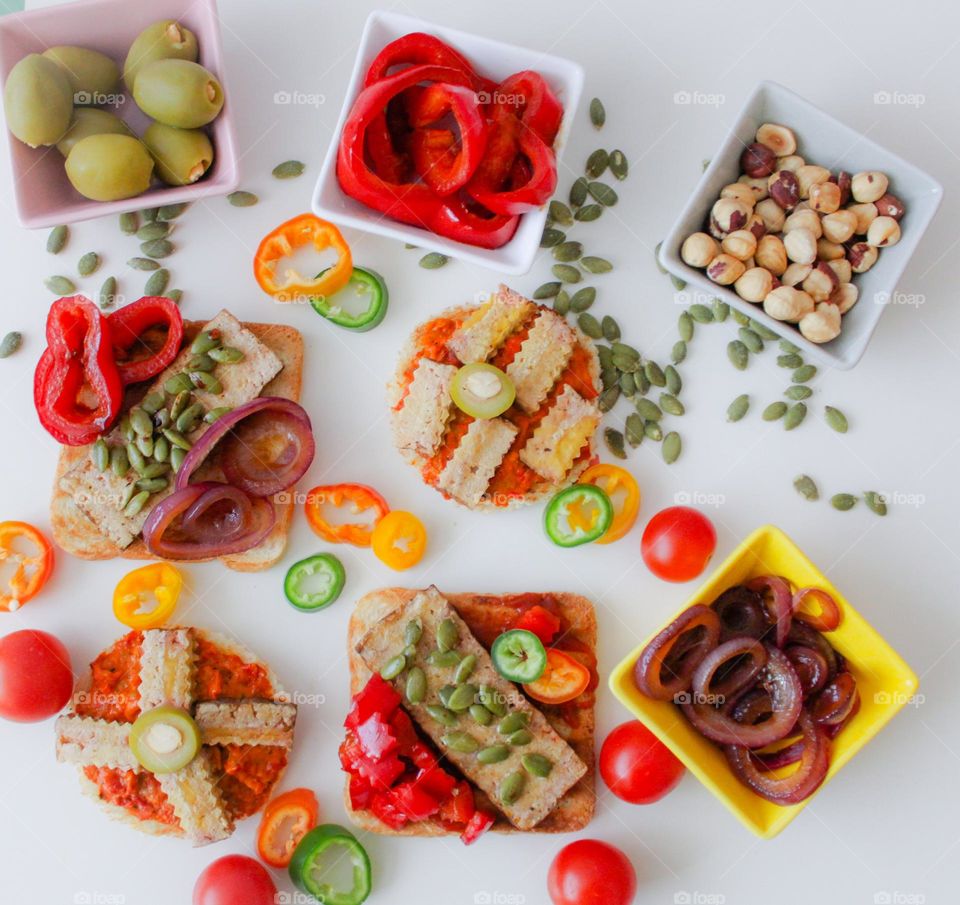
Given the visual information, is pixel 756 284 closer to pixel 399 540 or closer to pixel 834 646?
pixel 834 646

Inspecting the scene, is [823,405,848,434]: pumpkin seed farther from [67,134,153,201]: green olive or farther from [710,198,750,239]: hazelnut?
[67,134,153,201]: green olive

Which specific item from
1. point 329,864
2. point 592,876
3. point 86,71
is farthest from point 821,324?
point 86,71

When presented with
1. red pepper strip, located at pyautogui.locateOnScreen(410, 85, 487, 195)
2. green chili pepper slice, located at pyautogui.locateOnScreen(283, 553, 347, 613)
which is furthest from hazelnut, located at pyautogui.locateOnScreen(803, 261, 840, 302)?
green chili pepper slice, located at pyautogui.locateOnScreen(283, 553, 347, 613)

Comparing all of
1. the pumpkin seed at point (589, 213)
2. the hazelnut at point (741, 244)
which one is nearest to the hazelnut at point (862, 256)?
the hazelnut at point (741, 244)

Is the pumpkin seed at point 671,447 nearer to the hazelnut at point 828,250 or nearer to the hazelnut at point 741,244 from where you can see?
the hazelnut at point 741,244

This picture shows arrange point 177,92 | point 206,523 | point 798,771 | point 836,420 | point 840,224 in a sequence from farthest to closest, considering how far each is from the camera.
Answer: point 836,420 → point 206,523 → point 840,224 → point 177,92 → point 798,771

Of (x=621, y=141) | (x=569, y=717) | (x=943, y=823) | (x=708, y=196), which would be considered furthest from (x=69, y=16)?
(x=943, y=823)
